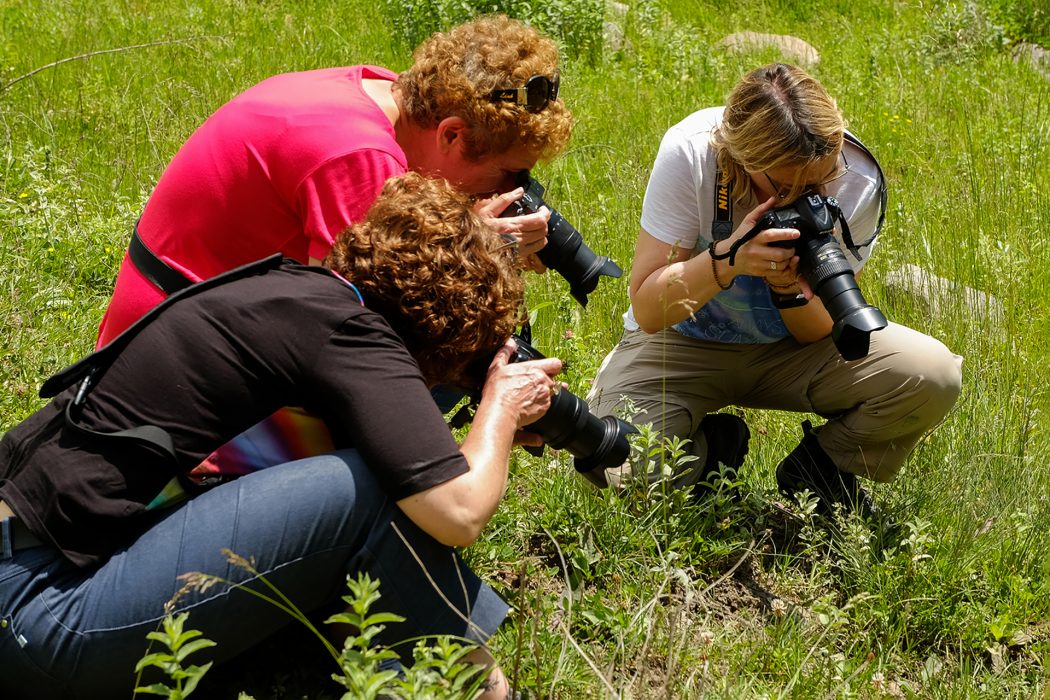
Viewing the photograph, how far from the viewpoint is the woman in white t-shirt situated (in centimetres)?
272

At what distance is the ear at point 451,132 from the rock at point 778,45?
5.15 m

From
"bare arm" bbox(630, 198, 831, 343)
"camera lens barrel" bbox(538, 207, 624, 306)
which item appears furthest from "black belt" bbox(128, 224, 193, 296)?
"bare arm" bbox(630, 198, 831, 343)

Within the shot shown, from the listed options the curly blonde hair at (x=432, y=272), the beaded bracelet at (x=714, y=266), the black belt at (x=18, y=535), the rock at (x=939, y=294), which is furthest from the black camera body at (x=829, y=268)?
the black belt at (x=18, y=535)

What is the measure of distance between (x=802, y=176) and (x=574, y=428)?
948mm

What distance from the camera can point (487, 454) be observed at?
1.97 meters

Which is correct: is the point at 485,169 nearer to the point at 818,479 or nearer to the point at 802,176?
the point at 802,176

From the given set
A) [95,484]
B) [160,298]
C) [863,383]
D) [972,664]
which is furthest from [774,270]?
[95,484]

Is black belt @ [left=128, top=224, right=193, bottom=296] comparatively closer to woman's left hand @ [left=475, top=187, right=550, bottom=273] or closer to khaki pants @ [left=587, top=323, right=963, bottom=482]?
woman's left hand @ [left=475, top=187, right=550, bottom=273]

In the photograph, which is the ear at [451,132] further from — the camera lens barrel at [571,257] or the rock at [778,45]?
the rock at [778,45]

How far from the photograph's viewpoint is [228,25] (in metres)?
6.56

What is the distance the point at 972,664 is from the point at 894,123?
12.9ft

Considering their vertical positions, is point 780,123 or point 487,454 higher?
point 780,123

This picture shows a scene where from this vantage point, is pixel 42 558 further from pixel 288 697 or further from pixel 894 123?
pixel 894 123

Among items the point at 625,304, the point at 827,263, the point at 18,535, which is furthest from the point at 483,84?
the point at 625,304
